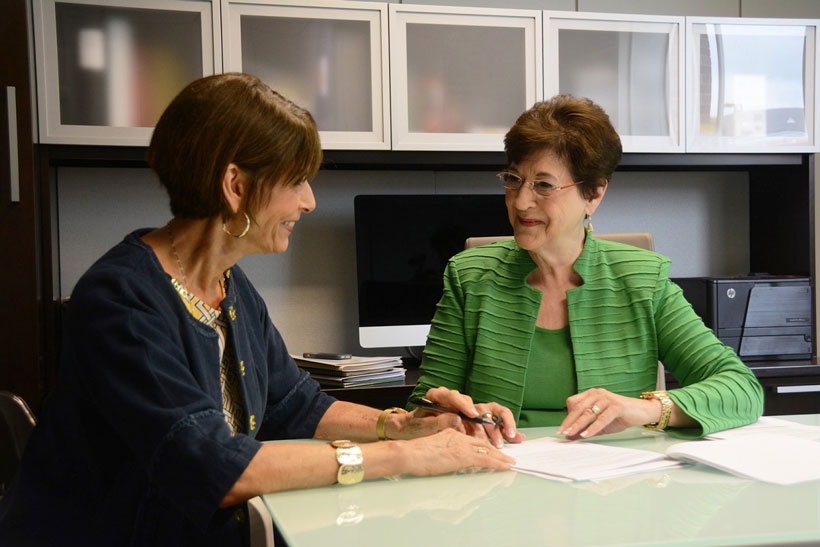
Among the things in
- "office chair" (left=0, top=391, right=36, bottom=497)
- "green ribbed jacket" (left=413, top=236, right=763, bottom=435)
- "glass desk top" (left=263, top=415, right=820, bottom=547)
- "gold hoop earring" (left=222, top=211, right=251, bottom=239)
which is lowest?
"office chair" (left=0, top=391, right=36, bottom=497)

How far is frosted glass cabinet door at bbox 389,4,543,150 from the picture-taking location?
2.97m

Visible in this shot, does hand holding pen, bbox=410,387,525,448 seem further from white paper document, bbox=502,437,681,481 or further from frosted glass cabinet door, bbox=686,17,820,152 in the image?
frosted glass cabinet door, bbox=686,17,820,152

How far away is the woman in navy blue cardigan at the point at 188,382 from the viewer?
1.15m

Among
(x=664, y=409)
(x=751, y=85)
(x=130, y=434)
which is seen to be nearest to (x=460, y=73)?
(x=751, y=85)

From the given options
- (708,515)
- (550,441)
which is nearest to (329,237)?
(550,441)

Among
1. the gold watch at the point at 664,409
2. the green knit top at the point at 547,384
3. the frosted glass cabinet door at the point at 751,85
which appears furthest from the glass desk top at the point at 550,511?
the frosted glass cabinet door at the point at 751,85

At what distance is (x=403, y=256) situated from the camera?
125 inches

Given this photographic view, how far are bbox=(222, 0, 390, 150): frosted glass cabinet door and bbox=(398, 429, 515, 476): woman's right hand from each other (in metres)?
1.80

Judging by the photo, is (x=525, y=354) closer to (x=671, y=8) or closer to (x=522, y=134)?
(x=522, y=134)

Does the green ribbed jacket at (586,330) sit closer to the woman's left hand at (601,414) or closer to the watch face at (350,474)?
the woman's left hand at (601,414)

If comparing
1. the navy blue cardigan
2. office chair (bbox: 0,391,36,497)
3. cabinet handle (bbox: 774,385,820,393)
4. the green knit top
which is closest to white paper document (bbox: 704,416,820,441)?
the green knit top

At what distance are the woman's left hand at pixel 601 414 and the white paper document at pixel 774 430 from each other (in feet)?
0.43

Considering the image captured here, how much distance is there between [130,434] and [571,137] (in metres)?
1.15

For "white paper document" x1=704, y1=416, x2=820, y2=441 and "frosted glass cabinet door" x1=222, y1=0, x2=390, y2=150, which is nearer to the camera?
"white paper document" x1=704, y1=416, x2=820, y2=441
